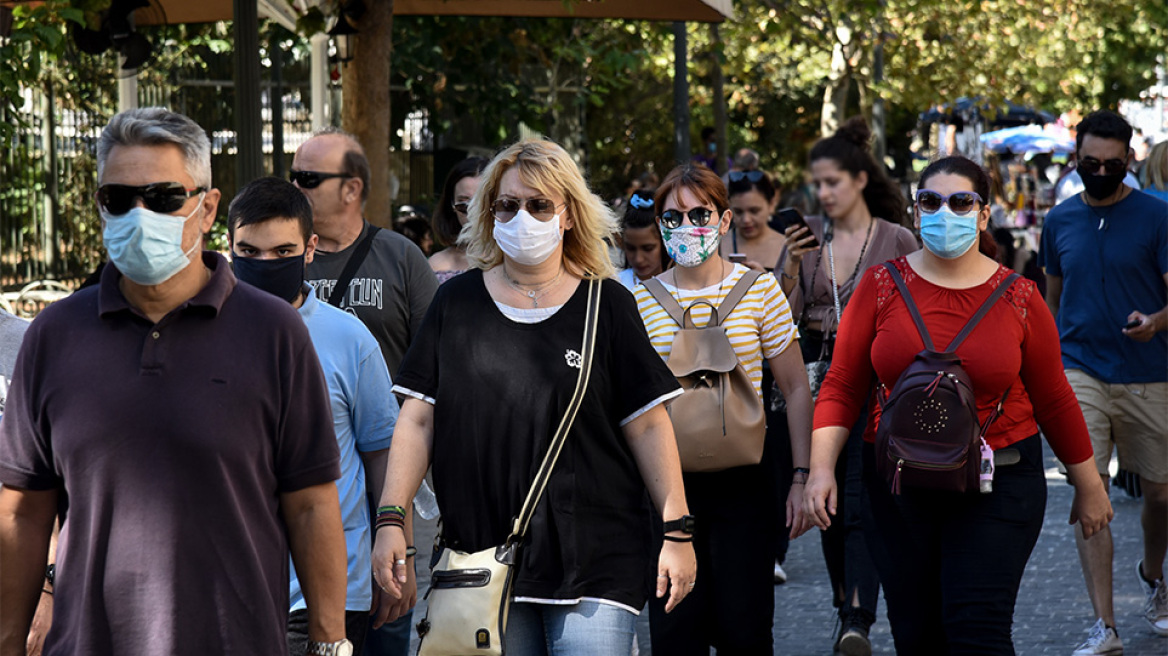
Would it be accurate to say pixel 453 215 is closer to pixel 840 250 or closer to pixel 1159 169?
pixel 840 250

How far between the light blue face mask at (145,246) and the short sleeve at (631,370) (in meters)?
1.33

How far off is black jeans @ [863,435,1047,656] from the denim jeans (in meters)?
1.13

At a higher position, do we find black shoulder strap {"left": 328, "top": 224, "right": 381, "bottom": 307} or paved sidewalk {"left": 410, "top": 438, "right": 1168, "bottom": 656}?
black shoulder strap {"left": 328, "top": 224, "right": 381, "bottom": 307}

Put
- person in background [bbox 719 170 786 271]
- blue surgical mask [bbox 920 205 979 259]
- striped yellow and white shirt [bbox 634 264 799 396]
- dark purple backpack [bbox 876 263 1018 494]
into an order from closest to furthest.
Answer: dark purple backpack [bbox 876 263 1018 494] → blue surgical mask [bbox 920 205 979 259] → striped yellow and white shirt [bbox 634 264 799 396] → person in background [bbox 719 170 786 271]

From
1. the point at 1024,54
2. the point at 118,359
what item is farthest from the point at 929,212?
the point at 1024,54

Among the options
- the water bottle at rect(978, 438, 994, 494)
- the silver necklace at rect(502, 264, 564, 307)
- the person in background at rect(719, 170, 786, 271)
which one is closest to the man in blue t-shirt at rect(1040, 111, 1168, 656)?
the person in background at rect(719, 170, 786, 271)

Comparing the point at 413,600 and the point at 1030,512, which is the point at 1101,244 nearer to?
the point at 1030,512

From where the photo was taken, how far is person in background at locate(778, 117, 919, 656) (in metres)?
6.68

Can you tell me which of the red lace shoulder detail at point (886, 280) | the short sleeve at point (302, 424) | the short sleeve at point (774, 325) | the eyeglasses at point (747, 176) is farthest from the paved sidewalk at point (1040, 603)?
the short sleeve at point (302, 424)

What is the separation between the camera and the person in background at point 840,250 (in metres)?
6.68

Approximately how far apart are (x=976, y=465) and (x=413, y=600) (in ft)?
5.47

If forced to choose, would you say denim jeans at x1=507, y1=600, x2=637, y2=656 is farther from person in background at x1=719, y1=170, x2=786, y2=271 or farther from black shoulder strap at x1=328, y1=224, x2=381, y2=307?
person in background at x1=719, y1=170, x2=786, y2=271

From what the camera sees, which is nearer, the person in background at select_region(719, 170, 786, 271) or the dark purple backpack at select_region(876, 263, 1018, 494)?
the dark purple backpack at select_region(876, 263, 1018, 494)

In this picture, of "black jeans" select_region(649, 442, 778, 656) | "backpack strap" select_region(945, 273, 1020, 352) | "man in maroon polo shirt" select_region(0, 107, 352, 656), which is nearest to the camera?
"man in maroon polo shirt" select_region(0, 107, 352, 656)
